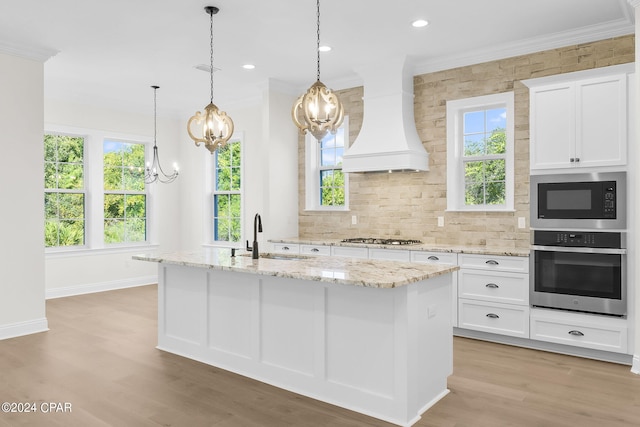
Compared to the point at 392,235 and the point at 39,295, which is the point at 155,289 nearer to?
the point at 39,295

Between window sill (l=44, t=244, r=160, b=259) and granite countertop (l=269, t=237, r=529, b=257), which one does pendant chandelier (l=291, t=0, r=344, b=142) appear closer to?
granite countertop (l=269, t=237, r=529, b=257)

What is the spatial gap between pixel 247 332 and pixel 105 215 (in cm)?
485

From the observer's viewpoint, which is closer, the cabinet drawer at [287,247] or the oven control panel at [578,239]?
the oven control panel at [578,239]

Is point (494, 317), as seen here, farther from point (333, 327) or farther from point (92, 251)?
point (92, 251)

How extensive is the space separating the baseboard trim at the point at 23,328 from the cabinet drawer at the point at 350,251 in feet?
10.4

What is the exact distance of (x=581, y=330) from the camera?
4.11m

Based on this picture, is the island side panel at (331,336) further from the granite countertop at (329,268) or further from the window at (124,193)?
the window at (124,193)

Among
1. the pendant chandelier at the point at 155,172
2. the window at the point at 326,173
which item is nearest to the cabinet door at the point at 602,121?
the window at the point at 326,173

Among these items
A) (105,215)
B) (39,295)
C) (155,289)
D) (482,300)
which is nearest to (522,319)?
(482,300)

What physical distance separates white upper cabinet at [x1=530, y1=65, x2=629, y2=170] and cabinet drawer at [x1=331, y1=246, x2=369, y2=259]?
1920 millimetres

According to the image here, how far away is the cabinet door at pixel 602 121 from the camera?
3922 mm

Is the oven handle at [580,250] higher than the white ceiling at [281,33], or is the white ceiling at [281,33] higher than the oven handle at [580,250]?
the white ceiling at [281,33]

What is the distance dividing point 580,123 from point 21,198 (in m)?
5.36

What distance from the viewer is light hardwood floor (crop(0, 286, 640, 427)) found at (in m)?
2.94
